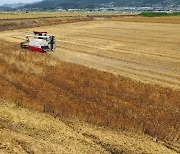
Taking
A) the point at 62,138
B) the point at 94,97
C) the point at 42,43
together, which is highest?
the point at 42,43

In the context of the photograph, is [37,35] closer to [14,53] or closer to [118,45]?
[14,53]

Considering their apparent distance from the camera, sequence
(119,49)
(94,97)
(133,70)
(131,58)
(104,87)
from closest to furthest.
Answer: (94,97) < (104,87) < (133,70) < (131,58) < (119,49)

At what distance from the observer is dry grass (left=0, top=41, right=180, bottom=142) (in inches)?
545

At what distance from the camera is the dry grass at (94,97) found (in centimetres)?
1385

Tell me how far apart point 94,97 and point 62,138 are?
5093mm

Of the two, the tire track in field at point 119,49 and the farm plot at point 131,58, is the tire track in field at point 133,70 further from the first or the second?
the tire track in field at point 119,49

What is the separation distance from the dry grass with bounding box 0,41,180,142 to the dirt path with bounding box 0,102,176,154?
0.73 metres

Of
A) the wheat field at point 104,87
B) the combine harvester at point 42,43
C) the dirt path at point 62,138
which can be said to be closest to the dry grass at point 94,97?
the wheat field at point 104,87

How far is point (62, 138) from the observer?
1223cm

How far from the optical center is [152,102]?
1647 centimetres

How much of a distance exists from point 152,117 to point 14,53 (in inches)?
721

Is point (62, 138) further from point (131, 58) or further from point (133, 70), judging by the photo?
point (131, 58)

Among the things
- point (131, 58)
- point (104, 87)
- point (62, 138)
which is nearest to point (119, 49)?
point (131, 58)

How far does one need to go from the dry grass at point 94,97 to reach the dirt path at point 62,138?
2.40 ft
